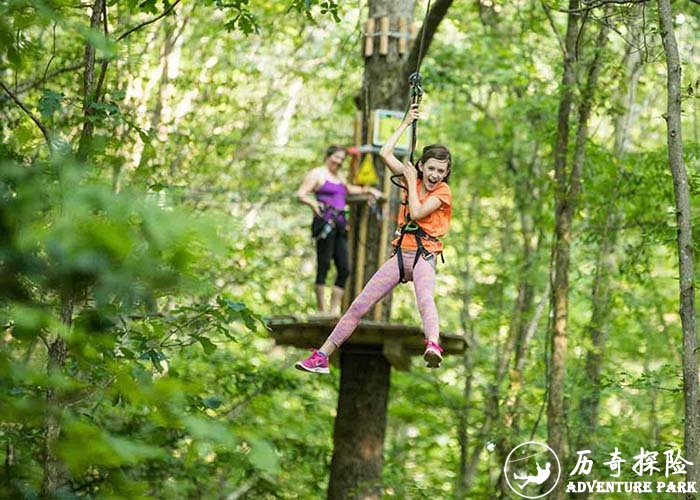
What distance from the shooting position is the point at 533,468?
914 cm

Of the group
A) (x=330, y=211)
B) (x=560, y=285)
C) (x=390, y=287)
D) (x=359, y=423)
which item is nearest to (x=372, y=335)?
(x=330, y=211)

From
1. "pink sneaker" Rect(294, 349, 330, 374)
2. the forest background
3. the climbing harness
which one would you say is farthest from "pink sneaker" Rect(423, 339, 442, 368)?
the forest background

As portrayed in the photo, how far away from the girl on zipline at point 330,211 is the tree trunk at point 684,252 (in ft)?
10.6

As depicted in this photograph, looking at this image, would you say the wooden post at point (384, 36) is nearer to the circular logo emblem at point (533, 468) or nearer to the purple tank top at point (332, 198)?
the purple tank top at point (332, 198)

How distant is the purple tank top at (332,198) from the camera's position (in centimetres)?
750

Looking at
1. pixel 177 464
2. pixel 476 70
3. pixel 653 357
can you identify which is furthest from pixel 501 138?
pixel 177 464

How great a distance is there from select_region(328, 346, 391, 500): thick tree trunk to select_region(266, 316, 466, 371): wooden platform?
0.43 meters

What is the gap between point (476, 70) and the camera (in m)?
10.9

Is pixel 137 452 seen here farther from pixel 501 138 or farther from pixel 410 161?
pixel 501 138

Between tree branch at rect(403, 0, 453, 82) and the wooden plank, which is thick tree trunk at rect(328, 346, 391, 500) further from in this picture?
tree branch at rect(403, 0, 453, 82)

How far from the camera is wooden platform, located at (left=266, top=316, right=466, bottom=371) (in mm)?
7078

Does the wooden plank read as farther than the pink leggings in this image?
Yes

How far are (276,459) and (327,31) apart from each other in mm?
11036

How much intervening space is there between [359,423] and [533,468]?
1.85 meters
